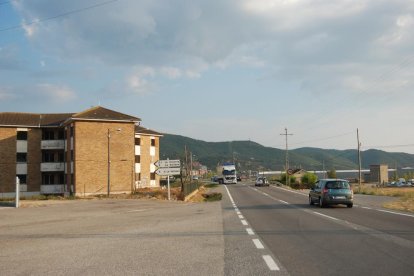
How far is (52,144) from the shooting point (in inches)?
2324

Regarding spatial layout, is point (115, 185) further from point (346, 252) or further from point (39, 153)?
point (346, 252)

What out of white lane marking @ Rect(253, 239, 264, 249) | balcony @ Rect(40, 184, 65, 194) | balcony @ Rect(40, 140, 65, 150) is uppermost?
balcony @ Rect(40, 140, 65, 150)

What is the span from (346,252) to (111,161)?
4655 centimetres

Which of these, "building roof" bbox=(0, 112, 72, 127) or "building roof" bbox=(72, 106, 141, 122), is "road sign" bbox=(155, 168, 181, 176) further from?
"building roof" bbox=(0, 112, 72, 127)

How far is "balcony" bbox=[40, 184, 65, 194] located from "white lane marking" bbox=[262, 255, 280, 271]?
52.5 metres

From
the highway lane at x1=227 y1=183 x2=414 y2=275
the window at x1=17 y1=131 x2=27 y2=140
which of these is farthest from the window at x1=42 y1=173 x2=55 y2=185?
the highway lane at x1=227 y1=183 x2=414 y2=275

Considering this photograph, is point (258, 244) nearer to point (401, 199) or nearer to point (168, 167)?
point (168, 167)

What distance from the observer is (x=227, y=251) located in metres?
10.0

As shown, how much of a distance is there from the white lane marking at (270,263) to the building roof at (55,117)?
46.2 meters

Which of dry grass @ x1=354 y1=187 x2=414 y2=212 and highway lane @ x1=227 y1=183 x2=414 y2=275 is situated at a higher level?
highway lane @ x1=227 y1=183 x2=414 y2=275

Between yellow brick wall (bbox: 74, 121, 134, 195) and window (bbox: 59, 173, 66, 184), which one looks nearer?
yellow brick wall (bbox: 74, 121, 134, 195)

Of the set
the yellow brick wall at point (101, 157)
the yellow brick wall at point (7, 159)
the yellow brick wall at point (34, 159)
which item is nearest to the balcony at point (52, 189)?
the yellow brick wall at point (34, 159)

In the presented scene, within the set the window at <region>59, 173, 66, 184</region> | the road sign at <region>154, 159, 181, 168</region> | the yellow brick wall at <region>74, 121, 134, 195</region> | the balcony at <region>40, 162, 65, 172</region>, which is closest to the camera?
the road sign at <region>154, 159, 181, 168</region>

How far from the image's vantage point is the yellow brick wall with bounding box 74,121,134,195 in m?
52.7
